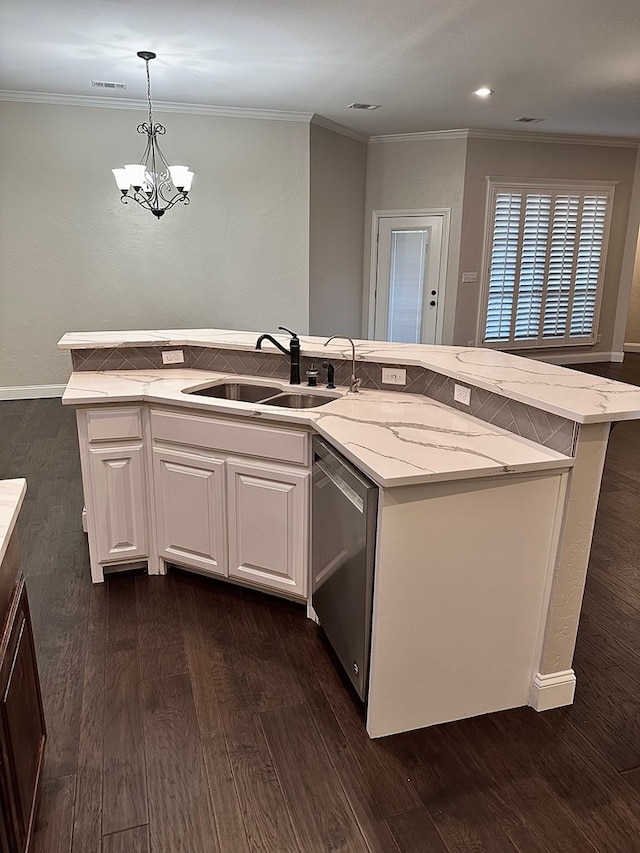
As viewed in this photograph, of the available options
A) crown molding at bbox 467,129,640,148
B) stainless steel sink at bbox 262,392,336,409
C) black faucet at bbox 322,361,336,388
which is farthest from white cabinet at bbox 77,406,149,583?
crown molding at bbox 467,129,640,148

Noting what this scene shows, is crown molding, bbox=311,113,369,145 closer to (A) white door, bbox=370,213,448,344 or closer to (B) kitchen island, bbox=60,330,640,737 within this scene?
(A) white door, bbox=370,213,448,344

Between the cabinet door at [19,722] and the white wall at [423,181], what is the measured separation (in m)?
6.47

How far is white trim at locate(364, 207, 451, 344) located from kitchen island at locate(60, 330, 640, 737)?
15.7ft

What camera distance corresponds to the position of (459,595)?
199cm

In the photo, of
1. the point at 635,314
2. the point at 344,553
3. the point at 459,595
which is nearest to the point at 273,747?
the point at 344,553

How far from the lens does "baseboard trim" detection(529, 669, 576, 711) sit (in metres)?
2.13

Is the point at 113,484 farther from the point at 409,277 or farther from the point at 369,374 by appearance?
the point at 409,277

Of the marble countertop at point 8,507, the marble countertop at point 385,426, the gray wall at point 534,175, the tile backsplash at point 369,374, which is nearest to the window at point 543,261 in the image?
the gray wall at point 534,175

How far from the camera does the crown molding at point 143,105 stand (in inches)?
219

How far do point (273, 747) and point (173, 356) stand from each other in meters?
2.12

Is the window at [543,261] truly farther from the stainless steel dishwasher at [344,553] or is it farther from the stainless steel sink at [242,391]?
the stainless steel dishwasher at [344,553]

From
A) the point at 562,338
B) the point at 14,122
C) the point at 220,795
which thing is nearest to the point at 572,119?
the point at 562,338

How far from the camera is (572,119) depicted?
6547 mm

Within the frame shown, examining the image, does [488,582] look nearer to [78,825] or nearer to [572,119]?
[78,825]
